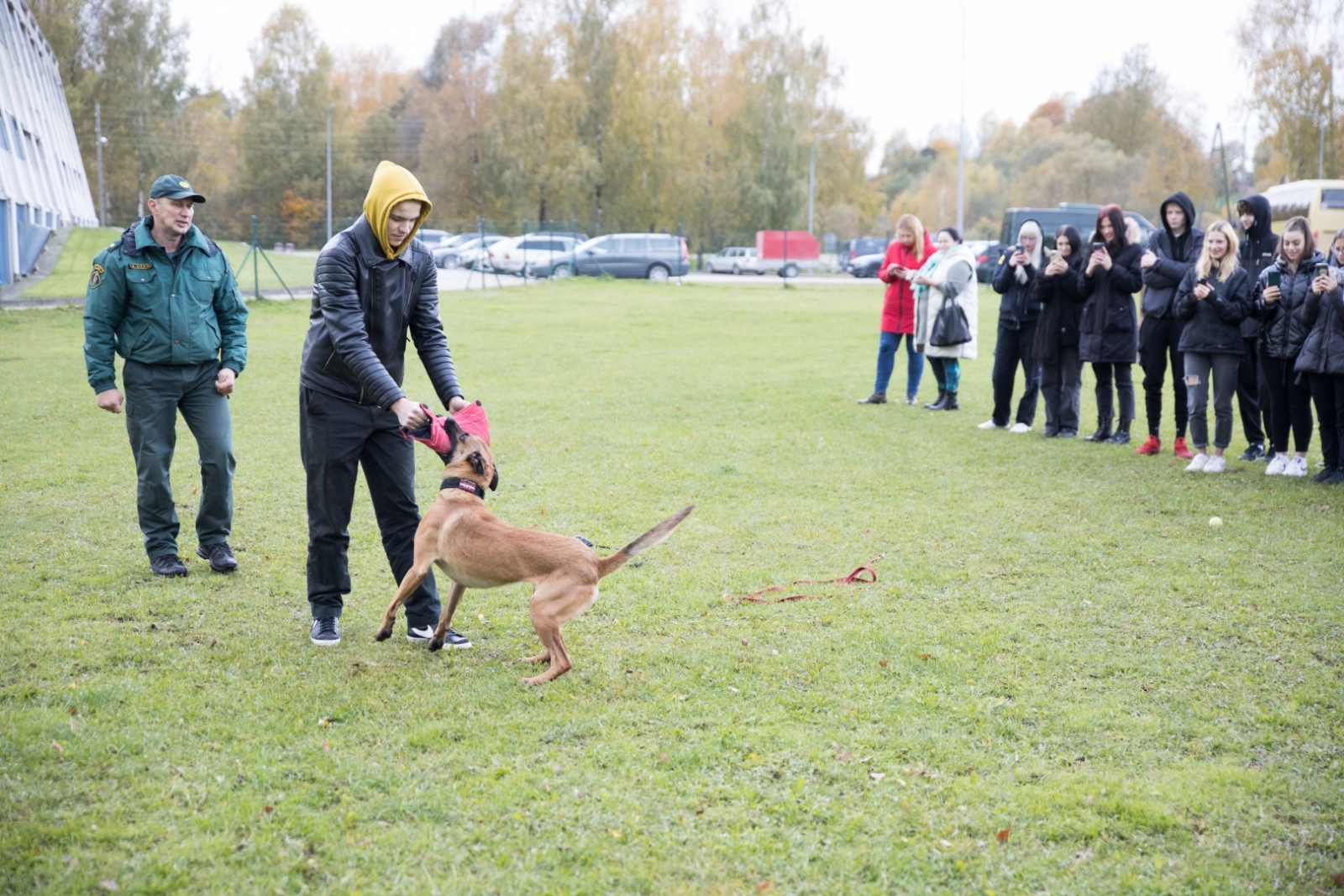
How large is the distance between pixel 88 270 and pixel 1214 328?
27.7 metres

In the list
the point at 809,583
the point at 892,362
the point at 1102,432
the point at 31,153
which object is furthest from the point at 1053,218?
the point at 31,153

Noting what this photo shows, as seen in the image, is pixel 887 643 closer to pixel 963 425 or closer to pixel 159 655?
pixel 159 655

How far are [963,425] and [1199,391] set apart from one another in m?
2.63

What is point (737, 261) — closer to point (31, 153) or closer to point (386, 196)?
point (31, 153)

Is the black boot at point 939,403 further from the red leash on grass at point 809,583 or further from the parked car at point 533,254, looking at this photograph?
the parked car at point 533,254

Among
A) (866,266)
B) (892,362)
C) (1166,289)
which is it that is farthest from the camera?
(866,266)

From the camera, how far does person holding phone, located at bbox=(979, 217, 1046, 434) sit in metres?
10.3

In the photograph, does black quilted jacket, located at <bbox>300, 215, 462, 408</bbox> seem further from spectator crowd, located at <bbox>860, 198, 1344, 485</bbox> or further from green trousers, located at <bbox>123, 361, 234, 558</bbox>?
spectator crowd, located at <bbox>860, 198, 1344, 485</bbox>

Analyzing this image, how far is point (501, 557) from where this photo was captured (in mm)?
4340

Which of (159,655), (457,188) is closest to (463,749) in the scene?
(159,655)

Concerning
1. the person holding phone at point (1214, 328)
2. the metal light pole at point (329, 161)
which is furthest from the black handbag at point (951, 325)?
the metal light pole at point (329, 161)

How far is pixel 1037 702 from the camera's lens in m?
4.20

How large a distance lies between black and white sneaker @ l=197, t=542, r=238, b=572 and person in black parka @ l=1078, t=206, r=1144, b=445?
7807 mm

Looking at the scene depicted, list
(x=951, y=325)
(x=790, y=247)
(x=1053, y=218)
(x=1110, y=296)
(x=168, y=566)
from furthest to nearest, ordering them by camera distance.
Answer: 1. (x=790, y=247)
2. (x=1053, y=218)
3. (x=951, y=325)
4. (x=1110, y=296)
5. (x=168, y=566)
